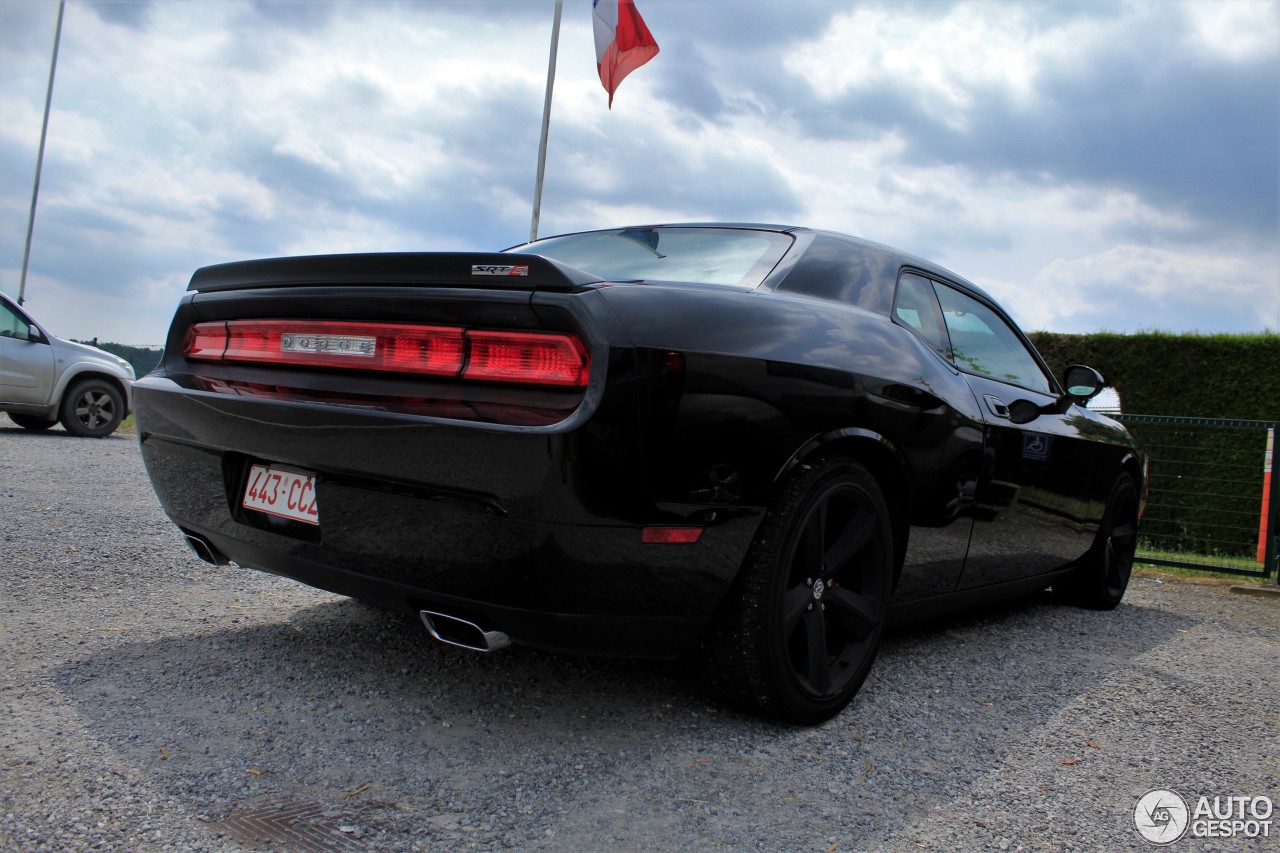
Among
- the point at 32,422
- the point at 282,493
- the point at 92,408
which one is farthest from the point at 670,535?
the point at 32,422

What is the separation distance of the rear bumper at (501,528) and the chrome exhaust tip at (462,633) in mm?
22

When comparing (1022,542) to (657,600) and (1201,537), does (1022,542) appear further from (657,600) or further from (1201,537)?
(1201,537)

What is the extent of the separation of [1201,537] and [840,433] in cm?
907

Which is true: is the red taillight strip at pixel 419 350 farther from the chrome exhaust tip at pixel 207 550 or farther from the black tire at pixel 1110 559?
the black tire at pixel 1110 559

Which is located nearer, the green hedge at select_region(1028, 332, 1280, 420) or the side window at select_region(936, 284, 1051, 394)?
the side window at select_region(936, 284, 1051, 394)

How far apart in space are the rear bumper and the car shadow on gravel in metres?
0.32

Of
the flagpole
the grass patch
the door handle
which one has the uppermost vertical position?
the flagpole

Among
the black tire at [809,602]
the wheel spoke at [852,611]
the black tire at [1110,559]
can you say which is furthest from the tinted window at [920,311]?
the black tire at [1110,559]

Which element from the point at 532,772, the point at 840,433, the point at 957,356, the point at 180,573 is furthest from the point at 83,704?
the point at 957,356

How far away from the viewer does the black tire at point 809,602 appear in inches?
A: 97.8

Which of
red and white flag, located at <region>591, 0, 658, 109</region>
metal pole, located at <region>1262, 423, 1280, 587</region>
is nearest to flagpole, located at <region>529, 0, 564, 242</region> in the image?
red and white flag, located at <region>591, 0, 658, 109</region>

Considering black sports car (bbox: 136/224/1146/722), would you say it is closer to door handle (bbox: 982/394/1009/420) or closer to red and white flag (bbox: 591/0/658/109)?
door handle (bbox: 982/394/1009/420)

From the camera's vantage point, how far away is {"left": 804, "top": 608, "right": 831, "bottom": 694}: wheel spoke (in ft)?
8.87

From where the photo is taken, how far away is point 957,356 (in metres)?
3.55
